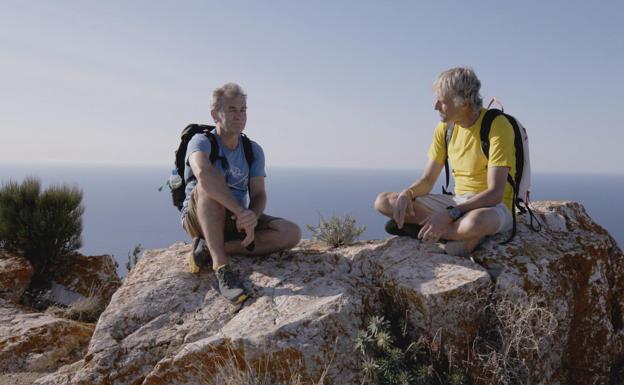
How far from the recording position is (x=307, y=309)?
388 centimetres

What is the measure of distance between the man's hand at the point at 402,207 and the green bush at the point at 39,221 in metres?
6.53

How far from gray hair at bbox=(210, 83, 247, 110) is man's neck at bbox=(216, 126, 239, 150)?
27cm

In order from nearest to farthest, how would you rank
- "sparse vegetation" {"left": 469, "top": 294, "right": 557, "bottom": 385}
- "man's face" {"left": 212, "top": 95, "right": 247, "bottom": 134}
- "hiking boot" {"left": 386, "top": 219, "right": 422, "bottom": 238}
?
"sparse vegetation" {"left": 469, "top": 294, "right": 557, "bottom": 385} → "man's face" {"left": 212, "top": 95, "right": 247, "bottom": 134} → "hiking boot" {"left": 386, "top": 219, "right": 422, "bottom": 238}

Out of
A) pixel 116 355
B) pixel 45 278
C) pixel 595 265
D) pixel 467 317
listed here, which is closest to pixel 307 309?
pixel 467 317

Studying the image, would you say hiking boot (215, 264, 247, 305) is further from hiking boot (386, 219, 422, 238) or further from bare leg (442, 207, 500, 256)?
bare leg (442, 207, 500, 256)

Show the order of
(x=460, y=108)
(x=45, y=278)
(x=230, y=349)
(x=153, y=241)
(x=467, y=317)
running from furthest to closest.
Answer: (x=153, y=241) → (x=45, y=278) → (x=460, y=108) → (x=467, y=317) → (x=230, y=349)

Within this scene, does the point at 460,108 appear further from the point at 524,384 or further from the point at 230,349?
the point at 230,349

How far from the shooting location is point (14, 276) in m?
7.02

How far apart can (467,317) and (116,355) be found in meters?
3.14

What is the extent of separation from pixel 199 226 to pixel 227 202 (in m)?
0.64

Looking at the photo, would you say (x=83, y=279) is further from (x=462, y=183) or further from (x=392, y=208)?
(x=462, y=183)

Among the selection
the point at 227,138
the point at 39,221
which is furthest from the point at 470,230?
the point at 39,221

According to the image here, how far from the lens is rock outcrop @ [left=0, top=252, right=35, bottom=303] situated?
675cm

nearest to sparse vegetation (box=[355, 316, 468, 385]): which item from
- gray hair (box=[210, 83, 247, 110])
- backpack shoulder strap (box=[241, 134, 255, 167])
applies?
backpack shoulder strap (box=[241, 134, 255, 167])
